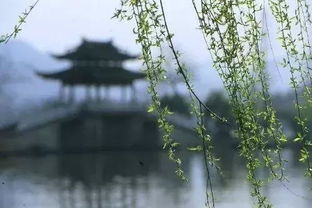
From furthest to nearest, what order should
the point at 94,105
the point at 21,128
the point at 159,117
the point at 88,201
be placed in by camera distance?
1. the point at 94,105
2. the point at 21,128
3. the point at 88,201
4. the point at 159,117

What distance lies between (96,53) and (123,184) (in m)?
5.50

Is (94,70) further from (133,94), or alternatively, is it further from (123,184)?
(123,184)

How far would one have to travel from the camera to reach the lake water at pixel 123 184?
7.91 meters

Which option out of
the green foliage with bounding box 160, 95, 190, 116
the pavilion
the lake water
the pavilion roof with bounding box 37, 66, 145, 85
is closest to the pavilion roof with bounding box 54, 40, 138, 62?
the pavilion

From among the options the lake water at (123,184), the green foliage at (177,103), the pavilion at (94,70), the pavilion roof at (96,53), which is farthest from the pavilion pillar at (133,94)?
the green foliage at (177,103)

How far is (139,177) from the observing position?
38.7ft

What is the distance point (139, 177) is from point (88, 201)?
3543 mm

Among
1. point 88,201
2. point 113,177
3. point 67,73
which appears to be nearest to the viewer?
point 88,201

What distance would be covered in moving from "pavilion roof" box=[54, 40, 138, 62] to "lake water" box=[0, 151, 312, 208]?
236 cm

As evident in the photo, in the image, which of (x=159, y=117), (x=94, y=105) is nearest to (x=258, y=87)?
(x=159, y=117)

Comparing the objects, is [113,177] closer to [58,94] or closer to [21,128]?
[21,128]

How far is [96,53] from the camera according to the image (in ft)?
49.6

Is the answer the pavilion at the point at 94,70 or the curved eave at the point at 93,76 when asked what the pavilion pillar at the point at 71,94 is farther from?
the curved eave at the point at 93,76

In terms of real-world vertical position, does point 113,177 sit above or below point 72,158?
below
